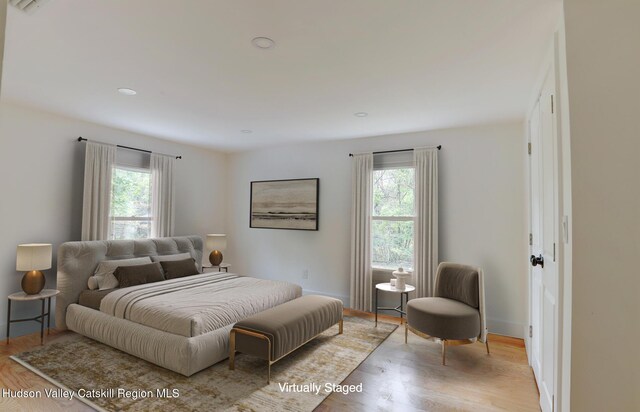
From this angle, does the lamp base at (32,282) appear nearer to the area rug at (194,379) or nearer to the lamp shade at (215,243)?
the area rug at (194,379)

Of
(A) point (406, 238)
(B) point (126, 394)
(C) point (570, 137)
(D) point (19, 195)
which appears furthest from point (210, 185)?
(C) point (570, 137)

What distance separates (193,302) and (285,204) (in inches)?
98.1

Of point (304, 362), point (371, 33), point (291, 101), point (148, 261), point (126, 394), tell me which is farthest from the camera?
point (148, 261)

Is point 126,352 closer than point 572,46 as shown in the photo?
No

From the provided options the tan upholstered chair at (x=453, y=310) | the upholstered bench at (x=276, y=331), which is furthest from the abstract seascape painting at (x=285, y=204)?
the tan upholstered chair at (x=453, y=310)

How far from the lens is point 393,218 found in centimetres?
459

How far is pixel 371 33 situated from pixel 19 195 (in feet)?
13.2

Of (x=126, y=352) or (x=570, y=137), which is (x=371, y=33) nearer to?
(x=570, y=137)

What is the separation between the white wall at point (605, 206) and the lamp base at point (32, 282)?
14.9 ft

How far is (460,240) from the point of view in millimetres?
4156

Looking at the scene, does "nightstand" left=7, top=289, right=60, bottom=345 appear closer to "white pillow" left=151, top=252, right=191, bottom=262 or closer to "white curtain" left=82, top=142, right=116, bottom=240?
"white curtain" left=82, top=142, right=116, bottom=240

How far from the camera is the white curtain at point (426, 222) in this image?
165 inches

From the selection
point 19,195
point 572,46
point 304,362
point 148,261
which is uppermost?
point 572,46

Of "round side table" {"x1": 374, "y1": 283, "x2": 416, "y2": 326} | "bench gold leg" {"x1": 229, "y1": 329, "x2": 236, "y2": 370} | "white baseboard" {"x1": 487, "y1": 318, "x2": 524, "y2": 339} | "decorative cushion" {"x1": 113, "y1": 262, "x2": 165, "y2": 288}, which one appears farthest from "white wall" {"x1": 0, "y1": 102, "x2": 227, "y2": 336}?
"white baseboard" {"x1": 487, "y1": 318, "x2": 524, "y2": 339}
